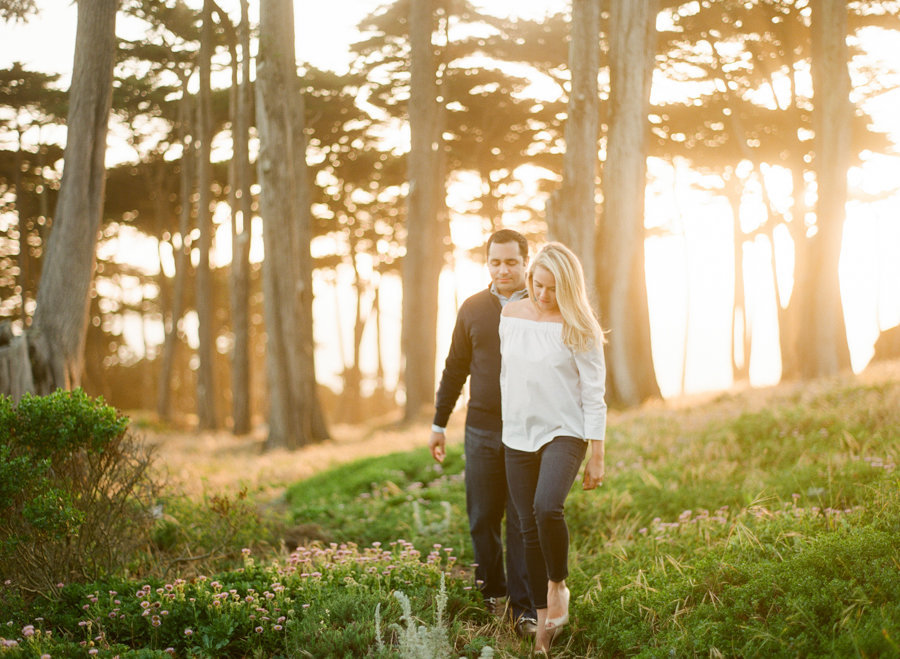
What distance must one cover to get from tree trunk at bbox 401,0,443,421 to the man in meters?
11.0

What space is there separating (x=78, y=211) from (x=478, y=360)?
4090 mm

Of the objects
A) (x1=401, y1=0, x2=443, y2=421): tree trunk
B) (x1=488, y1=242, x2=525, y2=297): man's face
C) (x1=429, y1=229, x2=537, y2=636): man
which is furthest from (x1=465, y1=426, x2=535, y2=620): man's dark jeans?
(x1=401, y1=0, x2=443, y2=421): tree trunk

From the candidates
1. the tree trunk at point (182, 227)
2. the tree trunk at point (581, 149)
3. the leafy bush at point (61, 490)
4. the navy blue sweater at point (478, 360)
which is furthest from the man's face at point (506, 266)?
the tree trunk at point (182, 227)

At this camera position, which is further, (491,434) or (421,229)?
(421,229)

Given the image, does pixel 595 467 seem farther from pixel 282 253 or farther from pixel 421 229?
pixel 421 229

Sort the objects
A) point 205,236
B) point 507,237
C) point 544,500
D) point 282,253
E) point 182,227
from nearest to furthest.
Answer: point 544,500
point 507,237
point 282,253
point 205,236
point 182,227

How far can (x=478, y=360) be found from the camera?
4.20 meters

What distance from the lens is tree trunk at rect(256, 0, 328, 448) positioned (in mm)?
11867

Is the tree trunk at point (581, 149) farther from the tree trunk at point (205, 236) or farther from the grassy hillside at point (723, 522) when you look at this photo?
the tree trunk at point (205, 236)

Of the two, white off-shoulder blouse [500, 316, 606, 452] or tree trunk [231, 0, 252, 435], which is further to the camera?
tree trunk [231, 0, 252, 435]

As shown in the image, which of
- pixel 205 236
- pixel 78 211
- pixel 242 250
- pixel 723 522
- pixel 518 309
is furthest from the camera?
pixel 205 236

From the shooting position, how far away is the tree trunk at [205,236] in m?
15.7

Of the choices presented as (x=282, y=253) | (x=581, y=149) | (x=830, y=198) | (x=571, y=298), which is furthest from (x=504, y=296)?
(x=830, y=198)

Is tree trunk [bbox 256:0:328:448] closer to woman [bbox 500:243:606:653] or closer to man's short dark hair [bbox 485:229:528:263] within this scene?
man's short dark hair [bbox 485:229:528:263]
